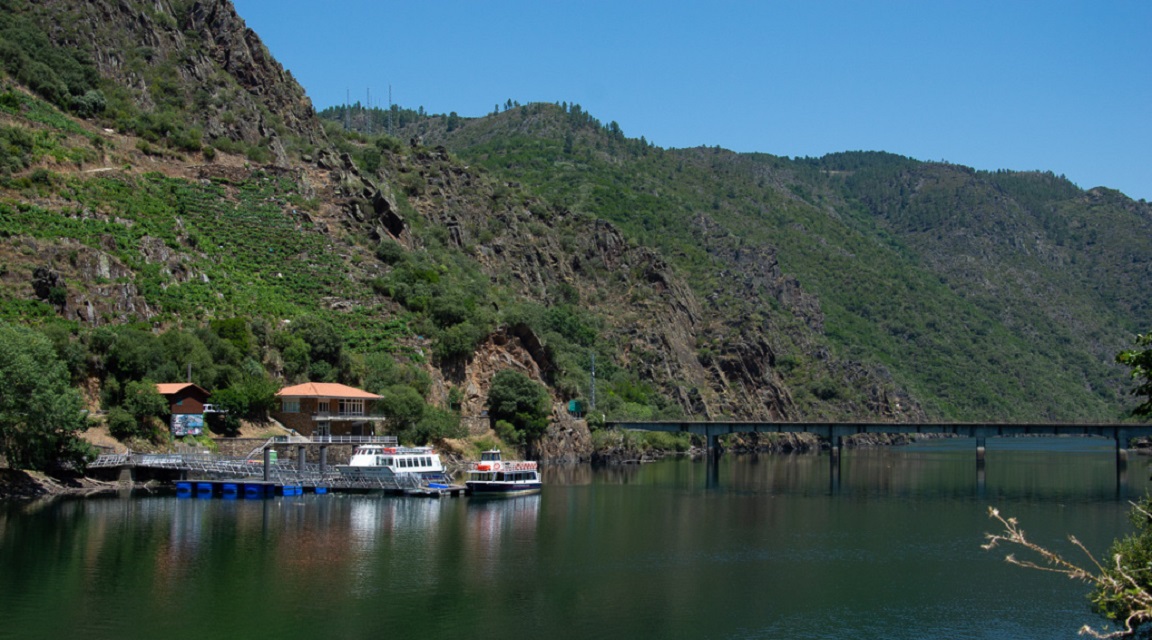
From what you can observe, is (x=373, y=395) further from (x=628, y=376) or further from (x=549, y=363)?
(x=628, y=376)

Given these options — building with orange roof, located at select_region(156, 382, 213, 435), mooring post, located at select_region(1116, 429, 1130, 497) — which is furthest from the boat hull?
mooring post, located at select_region(1116, 429, 1130, 497)

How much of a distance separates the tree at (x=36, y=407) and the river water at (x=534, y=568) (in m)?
4.47

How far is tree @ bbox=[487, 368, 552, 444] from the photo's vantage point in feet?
369

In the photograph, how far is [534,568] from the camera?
5316 centimetres

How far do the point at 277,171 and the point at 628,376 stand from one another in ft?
209

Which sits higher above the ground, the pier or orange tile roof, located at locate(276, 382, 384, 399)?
orange tile roof, located at locate(276, 382, 384, 399)

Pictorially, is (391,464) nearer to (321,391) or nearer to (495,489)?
(495,489)

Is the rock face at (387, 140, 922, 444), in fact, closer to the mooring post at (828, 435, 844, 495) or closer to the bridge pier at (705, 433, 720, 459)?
the bridge pier at (705, 433, 720, 459)

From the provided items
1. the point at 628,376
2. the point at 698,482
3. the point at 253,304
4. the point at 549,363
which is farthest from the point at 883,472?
the point at 253,304

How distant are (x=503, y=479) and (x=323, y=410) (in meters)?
17.5

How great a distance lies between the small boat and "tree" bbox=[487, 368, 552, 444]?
75.7 ft

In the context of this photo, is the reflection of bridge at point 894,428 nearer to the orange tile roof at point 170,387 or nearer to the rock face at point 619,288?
the rock face at point 619,288

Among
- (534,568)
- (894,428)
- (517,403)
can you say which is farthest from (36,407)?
(894,428)

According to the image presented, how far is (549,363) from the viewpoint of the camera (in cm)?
12938
